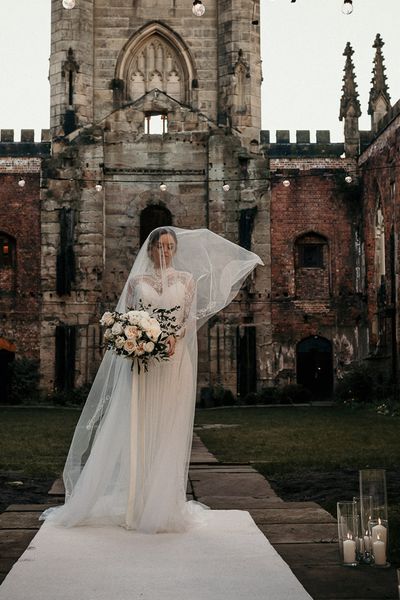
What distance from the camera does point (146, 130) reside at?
28.6 metres

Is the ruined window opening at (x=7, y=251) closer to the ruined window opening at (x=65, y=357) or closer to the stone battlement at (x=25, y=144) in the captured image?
the stone battlement at (x=25, y=144)

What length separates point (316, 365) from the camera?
92.8ft

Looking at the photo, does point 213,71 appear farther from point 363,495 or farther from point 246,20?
point 363,495

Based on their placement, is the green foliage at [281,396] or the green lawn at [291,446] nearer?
the green lawn at [291,446]

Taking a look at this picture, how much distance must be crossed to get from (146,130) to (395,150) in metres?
8.12

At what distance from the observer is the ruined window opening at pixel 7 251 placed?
2864cm

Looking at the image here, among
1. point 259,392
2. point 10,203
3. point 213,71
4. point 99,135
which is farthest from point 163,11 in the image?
point 259,392

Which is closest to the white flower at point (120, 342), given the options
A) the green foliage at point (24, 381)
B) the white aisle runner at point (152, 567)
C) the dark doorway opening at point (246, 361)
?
the white aisle runner at point (152, 567)

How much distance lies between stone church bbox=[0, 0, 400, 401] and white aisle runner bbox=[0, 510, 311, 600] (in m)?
20.7

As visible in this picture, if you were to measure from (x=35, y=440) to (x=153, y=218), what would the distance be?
14.4 m

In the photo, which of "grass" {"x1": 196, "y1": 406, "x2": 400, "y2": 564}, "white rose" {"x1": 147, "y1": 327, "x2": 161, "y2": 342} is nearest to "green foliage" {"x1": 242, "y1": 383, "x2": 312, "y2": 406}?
"grass" {"x1": 196, "y1": 406, "x2": 400, "y2": 564}

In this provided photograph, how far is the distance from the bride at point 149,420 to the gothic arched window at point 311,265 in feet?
69.3

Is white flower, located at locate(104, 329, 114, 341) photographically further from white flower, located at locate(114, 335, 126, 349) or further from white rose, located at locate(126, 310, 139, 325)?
white rose, located at locate(126, 310, 139, 325)

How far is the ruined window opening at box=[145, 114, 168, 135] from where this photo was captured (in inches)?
1126
